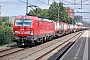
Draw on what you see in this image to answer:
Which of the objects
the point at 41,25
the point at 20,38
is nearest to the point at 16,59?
the point at 20,38

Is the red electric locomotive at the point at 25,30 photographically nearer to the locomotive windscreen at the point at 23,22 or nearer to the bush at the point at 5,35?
the locomotive windscreen at the point at 23,22

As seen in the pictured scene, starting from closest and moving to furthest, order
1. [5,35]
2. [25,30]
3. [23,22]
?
1. [25,30]
2. [23,22]
3. [5,35]

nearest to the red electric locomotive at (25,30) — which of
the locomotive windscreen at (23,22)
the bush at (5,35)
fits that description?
the locomotive windscreen at (23,22)

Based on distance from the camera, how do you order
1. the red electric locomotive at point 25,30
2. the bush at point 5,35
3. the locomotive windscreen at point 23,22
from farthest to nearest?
1. the bush at point 5,35
2. the locomotive windscreen at point 23,22
3. the red electric locomotive at point 25,30

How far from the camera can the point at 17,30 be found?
2456cm

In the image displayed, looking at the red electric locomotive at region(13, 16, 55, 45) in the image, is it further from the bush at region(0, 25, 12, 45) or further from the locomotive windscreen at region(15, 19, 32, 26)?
the bush at region(0, 25, 12, 45)

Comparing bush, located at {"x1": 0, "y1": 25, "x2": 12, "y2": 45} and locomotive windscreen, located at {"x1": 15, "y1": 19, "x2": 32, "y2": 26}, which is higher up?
locomotive windscreen, located at {"x1": 15, "y1": 19, "x2": 32, "y2": 26}

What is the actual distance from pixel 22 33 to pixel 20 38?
0.56 meters

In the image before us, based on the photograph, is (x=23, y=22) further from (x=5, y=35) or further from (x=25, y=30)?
(x=5, y=35)

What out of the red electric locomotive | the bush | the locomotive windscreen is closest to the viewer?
the red electric locomotive

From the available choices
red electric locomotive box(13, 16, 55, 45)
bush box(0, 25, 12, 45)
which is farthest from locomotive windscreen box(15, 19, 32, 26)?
bush box(0, 25, 12, 45)

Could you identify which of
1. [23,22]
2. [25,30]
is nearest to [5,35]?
[23,22]

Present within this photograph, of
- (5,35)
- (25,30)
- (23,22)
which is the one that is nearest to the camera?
(25,30)

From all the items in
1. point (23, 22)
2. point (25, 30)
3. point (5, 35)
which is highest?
point (23, 22)
